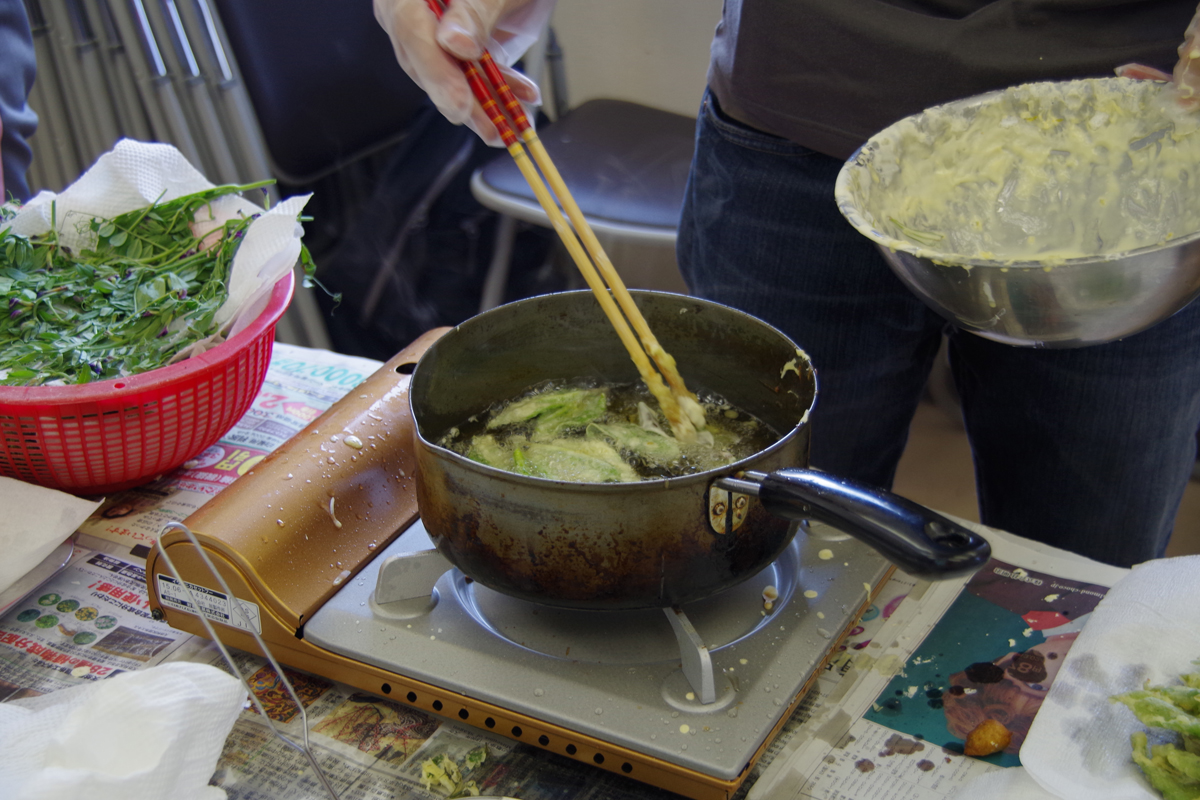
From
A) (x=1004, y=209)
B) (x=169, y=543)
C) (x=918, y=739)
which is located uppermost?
(x=1004, y=209)

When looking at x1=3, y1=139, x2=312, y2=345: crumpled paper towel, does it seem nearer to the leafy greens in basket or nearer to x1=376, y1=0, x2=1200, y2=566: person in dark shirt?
the leafy greens in basket

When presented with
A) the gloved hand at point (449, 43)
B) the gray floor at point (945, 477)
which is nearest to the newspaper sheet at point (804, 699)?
the gloved hand at point (449, 43)

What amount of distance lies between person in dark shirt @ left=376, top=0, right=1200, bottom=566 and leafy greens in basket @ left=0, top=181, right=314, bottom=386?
1.31ft

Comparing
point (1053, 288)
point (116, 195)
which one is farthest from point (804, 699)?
point (116, 195)

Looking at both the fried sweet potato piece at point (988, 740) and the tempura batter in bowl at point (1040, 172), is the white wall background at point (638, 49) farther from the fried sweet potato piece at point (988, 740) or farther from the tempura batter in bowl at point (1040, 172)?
the fried sweet potato piece at point (988, 740)

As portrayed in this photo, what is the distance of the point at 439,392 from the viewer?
39.6 inches

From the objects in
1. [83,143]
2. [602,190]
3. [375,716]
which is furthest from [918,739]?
[83,143]

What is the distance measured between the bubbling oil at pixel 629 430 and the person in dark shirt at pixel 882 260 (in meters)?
0.30

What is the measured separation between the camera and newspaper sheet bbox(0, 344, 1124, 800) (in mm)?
789

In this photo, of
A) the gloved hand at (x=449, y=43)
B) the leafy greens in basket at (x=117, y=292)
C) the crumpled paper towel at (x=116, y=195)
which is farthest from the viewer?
Result: the crumpled paper towel at (x=116, y=195)

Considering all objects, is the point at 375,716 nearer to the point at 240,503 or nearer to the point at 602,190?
the point at 240,503

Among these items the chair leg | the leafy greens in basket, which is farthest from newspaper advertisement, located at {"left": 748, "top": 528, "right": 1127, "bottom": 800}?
the chair leg

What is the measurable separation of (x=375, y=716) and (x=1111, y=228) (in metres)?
0.84

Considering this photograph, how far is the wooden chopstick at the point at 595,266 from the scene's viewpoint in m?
0.95
